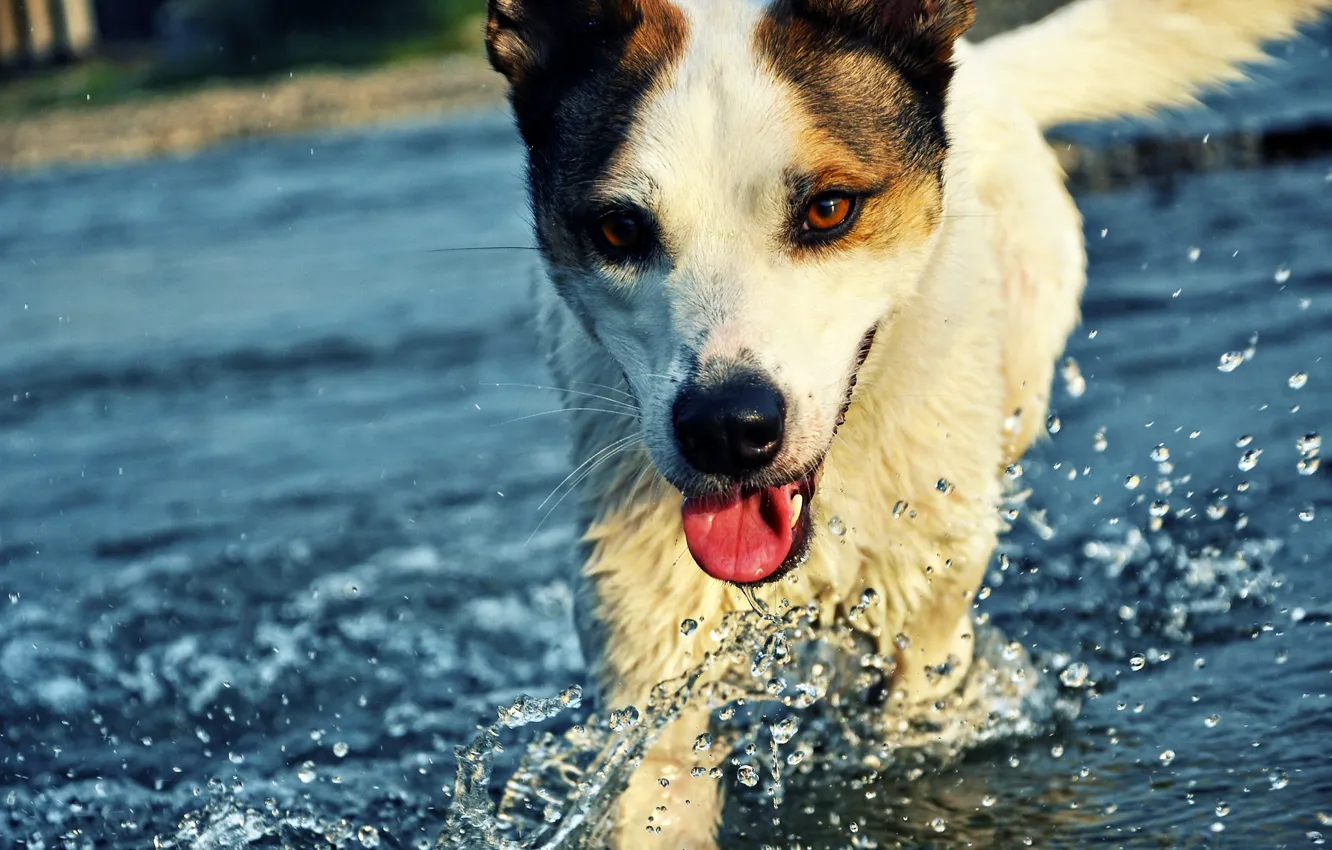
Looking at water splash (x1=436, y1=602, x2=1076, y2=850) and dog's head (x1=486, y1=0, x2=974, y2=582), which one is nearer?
dog's head (x1=486, y1=0, x2=974, y2=582)

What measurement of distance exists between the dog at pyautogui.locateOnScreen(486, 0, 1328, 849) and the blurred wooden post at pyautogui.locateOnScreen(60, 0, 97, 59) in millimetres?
31396

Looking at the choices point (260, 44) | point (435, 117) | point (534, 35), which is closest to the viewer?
point (534, 35)

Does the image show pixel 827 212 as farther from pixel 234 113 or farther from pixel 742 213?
pixel 234 113

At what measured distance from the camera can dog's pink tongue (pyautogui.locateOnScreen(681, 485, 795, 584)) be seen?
10.2 ft

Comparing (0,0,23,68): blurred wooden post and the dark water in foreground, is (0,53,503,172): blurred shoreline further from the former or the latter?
the dark water in foreground

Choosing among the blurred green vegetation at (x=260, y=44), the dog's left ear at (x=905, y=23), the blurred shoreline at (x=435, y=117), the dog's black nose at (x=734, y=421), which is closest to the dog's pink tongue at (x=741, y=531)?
the dog's black nose at (x=734, y=421)

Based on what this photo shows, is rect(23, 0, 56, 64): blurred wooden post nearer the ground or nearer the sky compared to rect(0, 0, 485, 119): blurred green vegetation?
nearer the ground

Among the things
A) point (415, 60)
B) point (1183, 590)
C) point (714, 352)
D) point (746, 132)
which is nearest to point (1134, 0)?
point (1183, 590)

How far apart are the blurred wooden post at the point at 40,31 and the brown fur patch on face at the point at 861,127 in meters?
31.4

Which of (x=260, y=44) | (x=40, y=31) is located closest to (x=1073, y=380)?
(x=260, y=44)

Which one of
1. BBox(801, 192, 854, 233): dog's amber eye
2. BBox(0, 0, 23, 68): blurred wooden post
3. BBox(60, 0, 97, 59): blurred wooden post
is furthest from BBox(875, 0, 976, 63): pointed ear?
BBox(60, 0, 97, 59): blurred wooden post

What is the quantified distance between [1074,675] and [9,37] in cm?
3199

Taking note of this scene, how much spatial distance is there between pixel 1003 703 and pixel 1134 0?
2.10m

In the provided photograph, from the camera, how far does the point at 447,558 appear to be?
5797 mm
